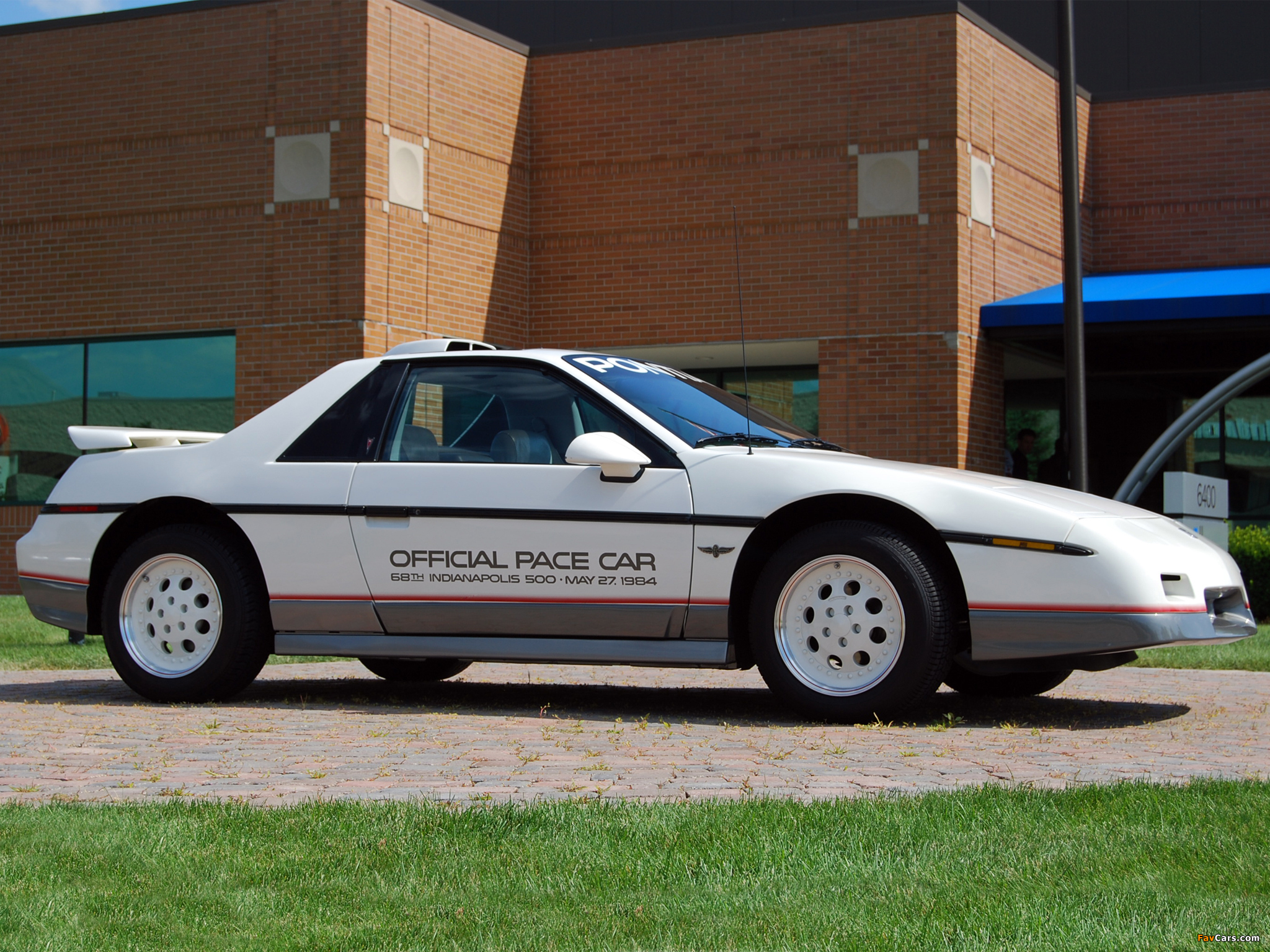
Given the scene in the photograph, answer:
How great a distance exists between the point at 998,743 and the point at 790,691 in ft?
2.92

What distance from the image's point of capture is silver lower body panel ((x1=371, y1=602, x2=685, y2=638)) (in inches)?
251

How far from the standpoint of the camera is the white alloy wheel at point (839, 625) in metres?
6.10

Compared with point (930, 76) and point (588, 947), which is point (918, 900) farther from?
point (930, 76)

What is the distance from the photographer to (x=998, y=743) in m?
5.69

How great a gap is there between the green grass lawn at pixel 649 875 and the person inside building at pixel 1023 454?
50.3 feet

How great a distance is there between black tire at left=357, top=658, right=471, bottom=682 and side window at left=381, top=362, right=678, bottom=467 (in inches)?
63.6

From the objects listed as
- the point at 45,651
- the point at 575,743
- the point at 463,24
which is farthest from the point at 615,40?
the point at 575,743

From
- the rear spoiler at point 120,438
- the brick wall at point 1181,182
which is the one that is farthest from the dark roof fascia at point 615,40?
the rear spoiler at point 120,438

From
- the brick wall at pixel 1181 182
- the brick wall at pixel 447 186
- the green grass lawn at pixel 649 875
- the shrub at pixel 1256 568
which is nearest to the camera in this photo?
the green grass lawn at pixel 649 875

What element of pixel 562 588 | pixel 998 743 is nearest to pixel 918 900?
pixel 998 743

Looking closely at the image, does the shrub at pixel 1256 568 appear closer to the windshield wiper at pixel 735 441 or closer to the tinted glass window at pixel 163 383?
the windshield wiper at pixel 735 441

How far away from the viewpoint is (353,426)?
7012mm

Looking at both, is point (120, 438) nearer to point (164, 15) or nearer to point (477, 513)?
point (477, 513)

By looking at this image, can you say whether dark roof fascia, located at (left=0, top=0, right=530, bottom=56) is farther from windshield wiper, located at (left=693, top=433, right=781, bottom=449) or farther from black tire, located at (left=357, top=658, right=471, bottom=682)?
windshield wiper, located at (left=693, top=433, right=781, bottom=449)
